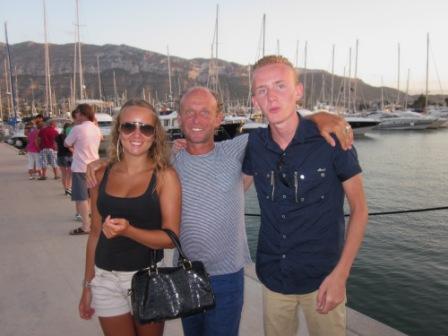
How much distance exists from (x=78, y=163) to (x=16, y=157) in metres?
14.3

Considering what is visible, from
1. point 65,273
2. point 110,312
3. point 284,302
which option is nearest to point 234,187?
point 284,302

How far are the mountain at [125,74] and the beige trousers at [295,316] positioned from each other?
112 meters

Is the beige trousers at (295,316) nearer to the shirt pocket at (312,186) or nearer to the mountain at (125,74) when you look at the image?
the shirt pocket at (312,186)

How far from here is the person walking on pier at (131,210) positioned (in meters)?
2.27

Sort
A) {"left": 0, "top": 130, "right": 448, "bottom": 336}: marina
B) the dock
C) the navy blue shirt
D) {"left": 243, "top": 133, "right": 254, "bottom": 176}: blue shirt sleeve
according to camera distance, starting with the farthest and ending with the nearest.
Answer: {"left": 0, "top": 130, "right": 448, "bottom": 336}: marina
the dock
{"left": 243, "top": 133, "right": 254, "bottom": 176}: blue shirt sleeve
the navy blue shirt

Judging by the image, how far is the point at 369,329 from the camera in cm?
348

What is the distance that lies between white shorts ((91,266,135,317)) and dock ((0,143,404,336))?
1.43 meters

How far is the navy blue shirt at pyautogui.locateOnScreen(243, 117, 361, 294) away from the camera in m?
2.08

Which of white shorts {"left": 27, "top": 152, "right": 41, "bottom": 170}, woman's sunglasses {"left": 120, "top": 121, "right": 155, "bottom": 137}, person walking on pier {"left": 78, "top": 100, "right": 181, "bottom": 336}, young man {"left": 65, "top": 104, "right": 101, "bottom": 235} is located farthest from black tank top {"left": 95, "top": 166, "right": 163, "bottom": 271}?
white shorts {"left": 27, "top": 152, "right": 41, "bottom": 170}

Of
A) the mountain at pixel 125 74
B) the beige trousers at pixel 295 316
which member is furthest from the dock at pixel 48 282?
the mountain at pixel 125 74

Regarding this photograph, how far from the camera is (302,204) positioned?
6.93 feet

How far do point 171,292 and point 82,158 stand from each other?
194 inches

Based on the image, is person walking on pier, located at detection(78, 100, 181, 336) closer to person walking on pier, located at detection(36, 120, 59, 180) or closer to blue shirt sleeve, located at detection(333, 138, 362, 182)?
blue shirt sleeve, located at detection(333, 138, 362, 182)

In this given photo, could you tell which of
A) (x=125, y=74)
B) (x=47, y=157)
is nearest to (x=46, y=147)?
(x=47, y=157)
